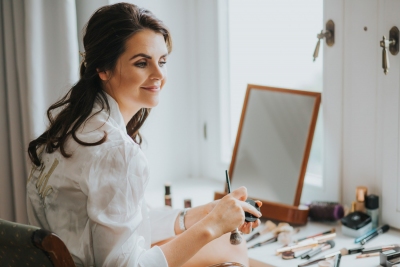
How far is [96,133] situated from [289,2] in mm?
924

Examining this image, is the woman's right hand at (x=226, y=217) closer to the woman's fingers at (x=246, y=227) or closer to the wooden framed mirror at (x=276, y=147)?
the woman's fingers at (x=246, y=227)

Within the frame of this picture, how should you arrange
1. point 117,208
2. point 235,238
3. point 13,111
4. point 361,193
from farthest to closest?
point 13,111 < point 361,193 < point 235,238 < point 117,208

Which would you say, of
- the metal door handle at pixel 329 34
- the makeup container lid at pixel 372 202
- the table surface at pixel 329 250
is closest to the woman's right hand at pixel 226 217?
the table surface at pixel 329 250

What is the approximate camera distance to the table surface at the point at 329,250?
162cm

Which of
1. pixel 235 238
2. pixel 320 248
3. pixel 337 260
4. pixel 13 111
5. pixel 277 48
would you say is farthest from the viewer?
pixel 277 48

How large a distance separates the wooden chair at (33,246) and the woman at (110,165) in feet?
0.48

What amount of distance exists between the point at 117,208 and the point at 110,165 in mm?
98

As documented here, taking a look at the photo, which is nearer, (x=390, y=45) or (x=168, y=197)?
(x=390, y=45)

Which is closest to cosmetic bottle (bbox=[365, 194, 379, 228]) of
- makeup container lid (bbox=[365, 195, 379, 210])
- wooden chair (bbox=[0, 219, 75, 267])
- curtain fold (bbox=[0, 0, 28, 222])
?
makeup container lid (bbox=[365, 195, 379, 210])

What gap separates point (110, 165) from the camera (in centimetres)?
131

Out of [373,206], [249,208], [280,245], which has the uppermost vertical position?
[249,208]

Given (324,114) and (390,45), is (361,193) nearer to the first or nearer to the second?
(324,114)

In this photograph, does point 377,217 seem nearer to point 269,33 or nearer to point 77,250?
point 269,33

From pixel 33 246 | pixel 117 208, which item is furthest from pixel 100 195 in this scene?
pixel 33 246
